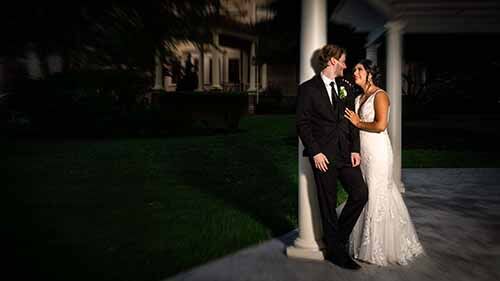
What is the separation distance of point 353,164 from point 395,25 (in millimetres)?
4770

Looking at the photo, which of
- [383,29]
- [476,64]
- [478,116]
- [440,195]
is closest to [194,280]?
[440,195]

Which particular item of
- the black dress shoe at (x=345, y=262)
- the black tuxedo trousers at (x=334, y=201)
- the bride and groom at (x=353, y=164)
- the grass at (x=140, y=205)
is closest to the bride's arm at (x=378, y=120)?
the bride and groom at (x=353, y=164)

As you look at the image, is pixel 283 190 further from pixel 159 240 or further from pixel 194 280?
pixel 194 280

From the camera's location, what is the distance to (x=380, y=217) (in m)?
5.86

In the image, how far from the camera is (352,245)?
607 cm

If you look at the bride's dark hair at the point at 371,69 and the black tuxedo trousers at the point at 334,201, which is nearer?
the black tuxedo trousers at the point at 334,201

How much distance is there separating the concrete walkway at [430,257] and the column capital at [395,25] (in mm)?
2607

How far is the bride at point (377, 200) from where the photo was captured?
5.84 m

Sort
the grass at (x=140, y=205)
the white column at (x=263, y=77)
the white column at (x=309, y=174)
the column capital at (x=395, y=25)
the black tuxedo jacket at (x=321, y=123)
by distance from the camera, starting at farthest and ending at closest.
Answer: the white column at (x=263, y=77)
the column capital at (x=395, y=25)
the grass at (x=140, y=205)
the white column at (x=309, y=174)
the black tuxedo jacket at (x=321, y=123)

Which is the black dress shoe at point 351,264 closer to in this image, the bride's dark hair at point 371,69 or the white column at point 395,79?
the bride's dark hair at point 371,69

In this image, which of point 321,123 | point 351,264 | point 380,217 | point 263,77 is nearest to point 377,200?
point 380,217

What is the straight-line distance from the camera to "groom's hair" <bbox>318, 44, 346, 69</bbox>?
5.61m

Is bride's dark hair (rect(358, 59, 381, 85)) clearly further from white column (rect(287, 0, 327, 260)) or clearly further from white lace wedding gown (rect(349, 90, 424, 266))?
white column (rect(287, 0, 327, 260))

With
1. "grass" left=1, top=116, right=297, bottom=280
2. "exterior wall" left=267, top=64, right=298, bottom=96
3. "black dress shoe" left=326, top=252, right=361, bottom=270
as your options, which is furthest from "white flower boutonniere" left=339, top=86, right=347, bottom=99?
"exterior wall" left=267, top=64, right=298, bottom=96
